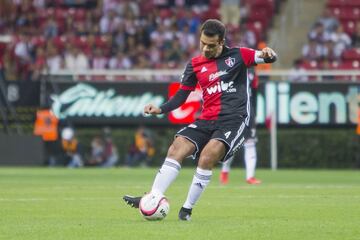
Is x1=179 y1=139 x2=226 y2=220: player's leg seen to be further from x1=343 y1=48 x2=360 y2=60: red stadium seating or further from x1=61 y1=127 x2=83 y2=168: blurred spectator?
x1=343 y1=48 x2=360 y2=60: red stadium seating

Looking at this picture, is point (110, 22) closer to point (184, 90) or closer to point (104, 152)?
point (104, 152)

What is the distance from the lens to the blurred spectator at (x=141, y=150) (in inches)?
1181

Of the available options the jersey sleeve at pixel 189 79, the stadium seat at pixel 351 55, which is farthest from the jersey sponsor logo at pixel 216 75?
the stadium seat at pixel 351 55

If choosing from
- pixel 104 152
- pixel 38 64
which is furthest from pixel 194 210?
pixel 38 64

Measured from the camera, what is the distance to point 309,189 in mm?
18422

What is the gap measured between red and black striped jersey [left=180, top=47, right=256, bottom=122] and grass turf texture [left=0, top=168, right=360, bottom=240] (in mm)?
1212

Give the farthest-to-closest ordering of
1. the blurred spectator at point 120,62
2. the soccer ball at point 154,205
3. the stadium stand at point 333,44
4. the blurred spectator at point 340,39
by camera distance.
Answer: the blurred spectator at point 120,62
the blurred spectator at point 340,39
the stadium stand at point 333,44
the soccer ball at point 154,205

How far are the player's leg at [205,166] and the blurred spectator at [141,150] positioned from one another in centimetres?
1796

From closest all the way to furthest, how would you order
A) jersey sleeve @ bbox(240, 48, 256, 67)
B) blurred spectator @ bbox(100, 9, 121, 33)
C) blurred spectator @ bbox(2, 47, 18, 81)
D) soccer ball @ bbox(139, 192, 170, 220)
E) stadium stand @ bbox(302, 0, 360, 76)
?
soccer ball @ bbox(139, 192, 170, 220) → jersey sleeve @ bbox(240, 48, 256, 67) → stadium stand @ bbox(302, 0, 360, 76) → blurred spectator @ bbox(2, 47, 18, 81) → blurred spectator @ bbox(100, 9, 121, 33)

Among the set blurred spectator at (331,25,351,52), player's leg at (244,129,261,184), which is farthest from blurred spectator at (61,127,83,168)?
player's leg at (244,129,261,184)

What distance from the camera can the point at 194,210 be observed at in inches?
534

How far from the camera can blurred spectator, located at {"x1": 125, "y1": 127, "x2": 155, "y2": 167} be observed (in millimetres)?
30003

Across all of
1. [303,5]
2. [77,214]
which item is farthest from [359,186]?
[303,5]

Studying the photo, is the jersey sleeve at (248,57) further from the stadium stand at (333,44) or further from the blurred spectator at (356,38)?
the blurred spectator at (356,38)
